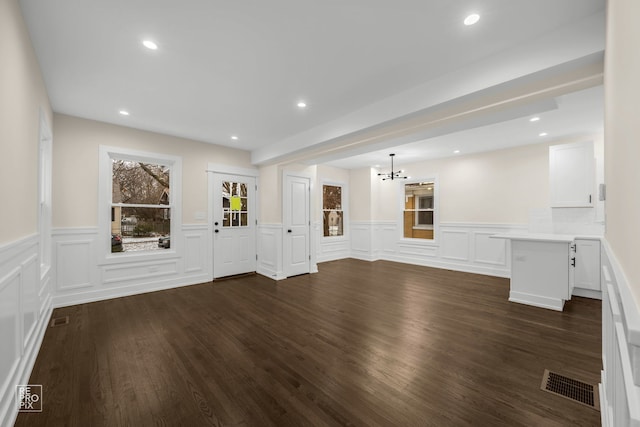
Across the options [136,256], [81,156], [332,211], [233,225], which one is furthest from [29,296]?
[332,211]

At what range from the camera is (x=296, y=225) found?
5652mm

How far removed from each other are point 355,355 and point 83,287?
13.3ft

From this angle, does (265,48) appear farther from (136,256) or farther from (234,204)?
(136,256)

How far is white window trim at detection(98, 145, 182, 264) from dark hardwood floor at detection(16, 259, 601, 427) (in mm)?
701

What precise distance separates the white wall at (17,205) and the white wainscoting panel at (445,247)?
641 centimetres

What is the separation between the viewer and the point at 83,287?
382 cm

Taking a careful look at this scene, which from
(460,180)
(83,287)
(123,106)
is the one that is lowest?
(83,287)

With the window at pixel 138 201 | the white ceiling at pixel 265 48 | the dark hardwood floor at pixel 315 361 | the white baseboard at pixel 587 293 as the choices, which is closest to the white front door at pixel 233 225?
the window at pixel 138 201

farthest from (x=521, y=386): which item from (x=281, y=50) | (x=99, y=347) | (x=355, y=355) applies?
(x=99, y=347)

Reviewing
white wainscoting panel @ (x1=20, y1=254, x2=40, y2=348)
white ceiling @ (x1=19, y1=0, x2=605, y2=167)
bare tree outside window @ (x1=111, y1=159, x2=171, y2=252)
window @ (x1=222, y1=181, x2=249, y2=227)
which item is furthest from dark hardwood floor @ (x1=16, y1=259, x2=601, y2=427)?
white ceiling @ (x1=19, y1=0, x2=605, y2=167)

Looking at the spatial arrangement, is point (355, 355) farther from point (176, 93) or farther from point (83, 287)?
point (83, 287)

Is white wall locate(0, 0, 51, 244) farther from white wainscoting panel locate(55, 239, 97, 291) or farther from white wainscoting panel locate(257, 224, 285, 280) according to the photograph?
white wainscoting panel locate(257, 224, 285, 280)

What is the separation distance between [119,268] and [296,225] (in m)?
3.13

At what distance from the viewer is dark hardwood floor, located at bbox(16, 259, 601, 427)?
5.62 ft
